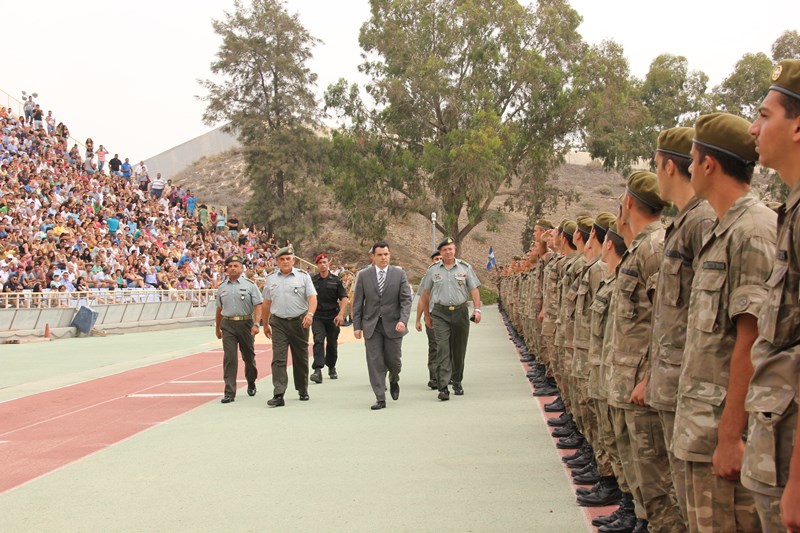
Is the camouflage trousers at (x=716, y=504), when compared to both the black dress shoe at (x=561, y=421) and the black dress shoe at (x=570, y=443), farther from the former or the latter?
the black dress shoe at (x=561, y=421)

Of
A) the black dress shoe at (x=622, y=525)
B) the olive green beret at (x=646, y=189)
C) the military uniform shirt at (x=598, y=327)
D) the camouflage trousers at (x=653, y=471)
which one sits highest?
the olive green beret at (x=646, y=189)

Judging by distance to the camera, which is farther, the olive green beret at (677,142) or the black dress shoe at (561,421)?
the black dress shoe at (561,421)

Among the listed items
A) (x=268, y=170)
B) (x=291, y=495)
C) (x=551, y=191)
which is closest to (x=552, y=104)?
(x=551, y=191)

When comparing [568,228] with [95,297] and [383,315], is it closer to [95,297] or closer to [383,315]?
[383,315]

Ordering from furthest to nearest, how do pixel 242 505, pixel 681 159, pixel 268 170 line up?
1. pixel 268 170
2. pixel 242 505
3. pixel 681 159

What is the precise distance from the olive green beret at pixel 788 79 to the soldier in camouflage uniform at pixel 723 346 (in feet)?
2.05

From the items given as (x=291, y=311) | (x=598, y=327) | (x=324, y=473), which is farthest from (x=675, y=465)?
(x=291, y=311)

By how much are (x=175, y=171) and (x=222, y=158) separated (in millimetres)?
5488

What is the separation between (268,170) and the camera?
5819 centimetres

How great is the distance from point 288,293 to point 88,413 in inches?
111

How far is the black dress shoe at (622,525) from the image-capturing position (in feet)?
16.9

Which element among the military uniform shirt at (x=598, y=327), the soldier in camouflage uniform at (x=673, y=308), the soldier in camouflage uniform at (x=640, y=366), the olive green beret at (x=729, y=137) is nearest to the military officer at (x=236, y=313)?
the military uniform shirt at (x=598, y=327)

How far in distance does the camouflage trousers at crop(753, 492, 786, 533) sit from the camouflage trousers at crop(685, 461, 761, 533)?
509mm

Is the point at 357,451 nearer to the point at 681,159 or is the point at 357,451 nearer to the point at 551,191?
the point at 681,159
